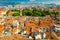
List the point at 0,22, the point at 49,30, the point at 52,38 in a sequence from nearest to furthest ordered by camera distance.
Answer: the point at 52,38
the point at 49,30
the point at 0,22

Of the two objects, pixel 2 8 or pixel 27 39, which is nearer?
pixel 27 39

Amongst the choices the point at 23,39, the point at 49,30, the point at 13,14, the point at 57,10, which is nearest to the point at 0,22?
the point at 13,14

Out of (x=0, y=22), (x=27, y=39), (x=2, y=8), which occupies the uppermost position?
(x=2, y=8)

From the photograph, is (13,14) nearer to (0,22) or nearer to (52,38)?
(0,22)

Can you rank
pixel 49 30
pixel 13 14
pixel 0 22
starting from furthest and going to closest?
pixel 13 14 → pixel 0 22 → pixel 49 30

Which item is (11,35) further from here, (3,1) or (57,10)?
(57,10)

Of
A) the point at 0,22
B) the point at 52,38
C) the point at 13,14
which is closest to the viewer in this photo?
the point at 52,38

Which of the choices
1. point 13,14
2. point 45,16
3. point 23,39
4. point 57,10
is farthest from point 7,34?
point 57,10

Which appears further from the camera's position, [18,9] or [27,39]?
[18,9]

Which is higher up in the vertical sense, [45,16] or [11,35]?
[45,16]
